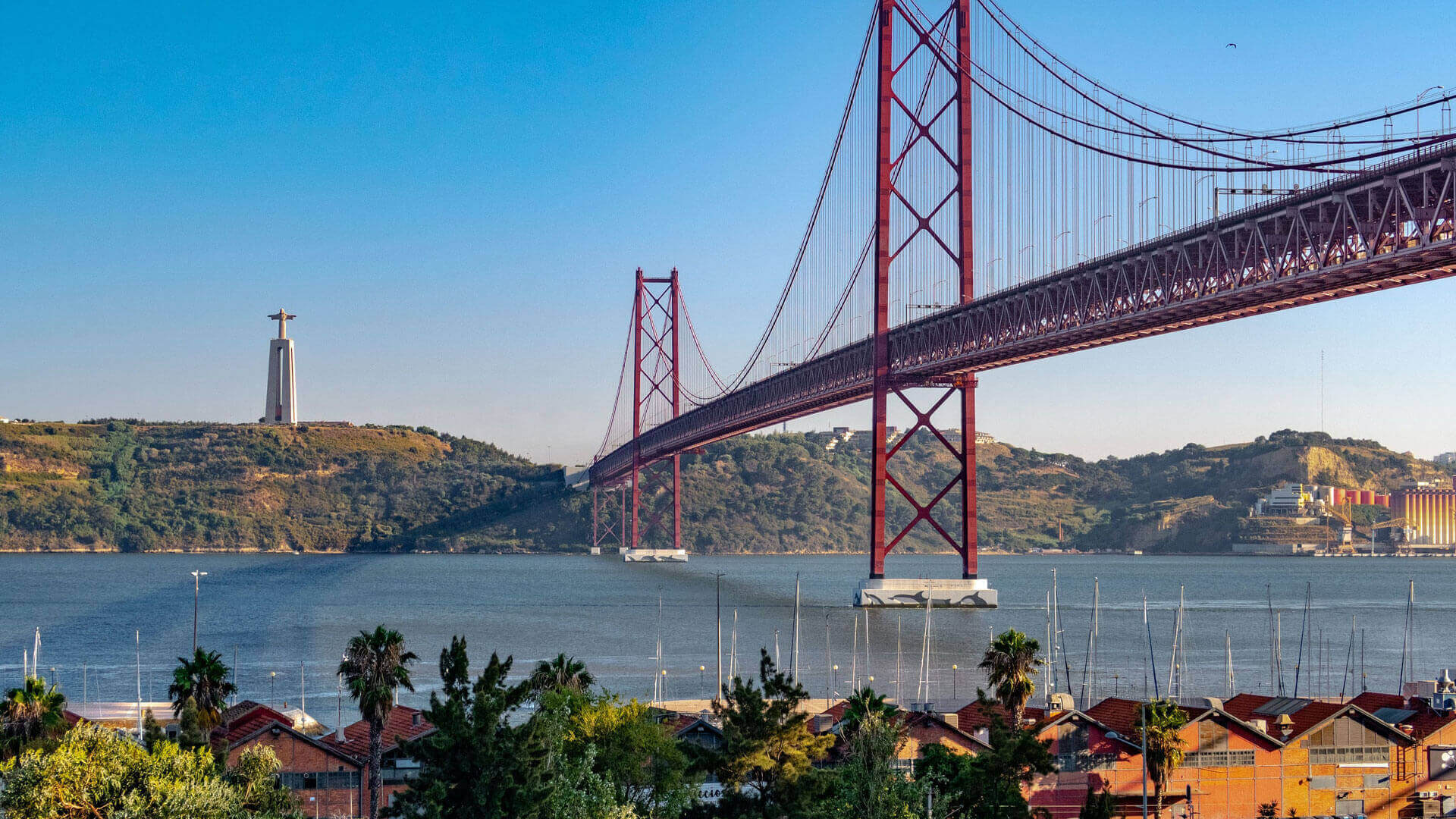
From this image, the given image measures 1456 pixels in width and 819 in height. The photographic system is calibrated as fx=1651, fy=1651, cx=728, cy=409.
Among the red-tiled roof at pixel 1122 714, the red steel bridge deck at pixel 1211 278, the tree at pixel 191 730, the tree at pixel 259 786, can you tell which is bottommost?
the tree at pixel 259 786

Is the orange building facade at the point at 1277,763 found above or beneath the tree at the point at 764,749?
beneath

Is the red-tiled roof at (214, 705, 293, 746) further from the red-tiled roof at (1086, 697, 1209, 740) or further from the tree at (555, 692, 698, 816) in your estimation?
the red-tiled roof at (1086, 697, 1209, 740)

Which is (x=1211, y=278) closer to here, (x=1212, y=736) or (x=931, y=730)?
(x=1212, y=736)

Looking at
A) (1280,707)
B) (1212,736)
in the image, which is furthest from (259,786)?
(1280,707)

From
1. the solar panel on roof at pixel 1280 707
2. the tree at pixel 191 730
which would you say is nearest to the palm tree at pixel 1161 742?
the solar panel on roof at pixel 1280 707

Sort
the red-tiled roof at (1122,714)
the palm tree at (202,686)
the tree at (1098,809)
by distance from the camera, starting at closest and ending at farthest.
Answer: the tree at (1098,809)
the palm tree at (202,686)
the red-tiled roof at (1122,714)

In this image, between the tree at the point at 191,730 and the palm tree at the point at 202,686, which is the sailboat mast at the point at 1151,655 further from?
the tree at the point at 191,730

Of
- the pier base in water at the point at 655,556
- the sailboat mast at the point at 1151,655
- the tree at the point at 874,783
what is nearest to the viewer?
the tree at the point at 874,783

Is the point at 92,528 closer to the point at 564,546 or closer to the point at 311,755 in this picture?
the point at 564,546
